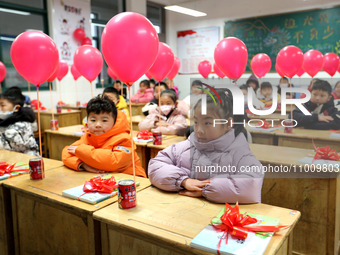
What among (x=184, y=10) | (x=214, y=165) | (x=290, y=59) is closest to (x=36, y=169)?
(x=214, y=165)

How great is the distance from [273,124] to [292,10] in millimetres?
5311

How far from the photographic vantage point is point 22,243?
1.83 m

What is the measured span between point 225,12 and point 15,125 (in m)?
7.08

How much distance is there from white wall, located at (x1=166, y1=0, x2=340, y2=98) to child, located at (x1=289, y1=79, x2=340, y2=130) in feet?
9.89

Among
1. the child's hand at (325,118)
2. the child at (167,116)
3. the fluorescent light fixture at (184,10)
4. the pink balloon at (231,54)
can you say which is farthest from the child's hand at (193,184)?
the fluorescent light fixture at (184,10)

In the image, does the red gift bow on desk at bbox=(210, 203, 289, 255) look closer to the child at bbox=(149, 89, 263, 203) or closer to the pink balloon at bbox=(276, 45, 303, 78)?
the child at bbox=(149, 89, 263, 203)

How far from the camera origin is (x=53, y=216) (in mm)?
1606

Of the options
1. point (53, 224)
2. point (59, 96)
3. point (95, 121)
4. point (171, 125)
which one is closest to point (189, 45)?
point (59, 96)

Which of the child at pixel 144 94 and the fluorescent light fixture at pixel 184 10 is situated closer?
the child at pixel 144 94

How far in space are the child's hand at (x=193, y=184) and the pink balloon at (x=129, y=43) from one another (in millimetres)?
634

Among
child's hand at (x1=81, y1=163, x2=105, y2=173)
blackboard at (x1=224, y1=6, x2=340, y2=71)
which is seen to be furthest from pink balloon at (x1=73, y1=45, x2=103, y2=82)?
blackboard at (x1=224, y1=6, x2=340, y2=71)

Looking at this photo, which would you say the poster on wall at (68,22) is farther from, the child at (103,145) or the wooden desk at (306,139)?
the wooden desk at (306,139)

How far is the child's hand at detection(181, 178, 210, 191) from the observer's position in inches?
57.7

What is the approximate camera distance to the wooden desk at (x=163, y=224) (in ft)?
3.67
